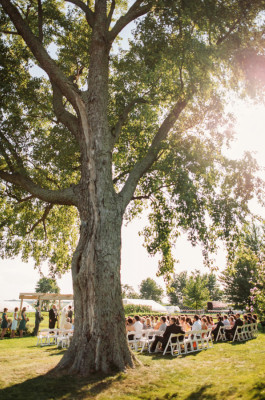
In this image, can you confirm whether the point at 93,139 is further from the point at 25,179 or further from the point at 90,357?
the point at 90,357

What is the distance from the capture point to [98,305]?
641 centimetres

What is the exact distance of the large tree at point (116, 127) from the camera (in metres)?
6.83

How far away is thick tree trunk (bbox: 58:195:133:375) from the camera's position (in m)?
6.16

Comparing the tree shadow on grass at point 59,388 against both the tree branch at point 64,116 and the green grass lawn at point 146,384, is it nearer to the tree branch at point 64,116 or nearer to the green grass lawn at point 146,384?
the green grass lawn at point 146,384

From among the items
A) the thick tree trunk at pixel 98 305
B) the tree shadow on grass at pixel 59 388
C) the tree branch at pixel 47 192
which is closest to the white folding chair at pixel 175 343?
the thick tree trunk at pixel 98 305

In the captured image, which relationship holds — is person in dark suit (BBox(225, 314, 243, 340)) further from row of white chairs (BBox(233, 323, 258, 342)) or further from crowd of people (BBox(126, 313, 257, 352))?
row of white chairs (BBox(233, 323, 258, 342))

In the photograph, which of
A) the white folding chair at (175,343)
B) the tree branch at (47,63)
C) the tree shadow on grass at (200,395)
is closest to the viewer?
the tree shadow on grass at (200,395)

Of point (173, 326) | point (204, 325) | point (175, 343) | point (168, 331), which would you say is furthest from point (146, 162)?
point (204, 325)

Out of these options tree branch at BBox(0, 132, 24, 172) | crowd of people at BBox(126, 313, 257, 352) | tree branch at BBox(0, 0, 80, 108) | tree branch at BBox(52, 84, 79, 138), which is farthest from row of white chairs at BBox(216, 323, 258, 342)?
tree branch at BBox(0, 0, 80, 108)

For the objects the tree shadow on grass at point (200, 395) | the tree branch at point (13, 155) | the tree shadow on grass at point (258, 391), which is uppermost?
the tree branch at point (13, 155)

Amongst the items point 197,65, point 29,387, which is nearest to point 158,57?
point 197,65

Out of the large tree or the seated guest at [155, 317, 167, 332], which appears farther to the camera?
the seated guest at [155, 317, 167, 332]

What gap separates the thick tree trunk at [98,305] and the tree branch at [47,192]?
142 cm

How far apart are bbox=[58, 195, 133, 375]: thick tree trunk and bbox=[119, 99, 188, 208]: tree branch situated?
1287 mm
